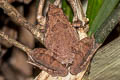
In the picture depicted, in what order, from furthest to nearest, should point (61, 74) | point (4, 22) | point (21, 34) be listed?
point (21, 34) < point (4, 22) < point (61, 74)

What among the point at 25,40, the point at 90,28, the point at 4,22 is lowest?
the point at 25,40

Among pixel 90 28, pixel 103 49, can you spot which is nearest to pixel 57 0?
pixel 90 28

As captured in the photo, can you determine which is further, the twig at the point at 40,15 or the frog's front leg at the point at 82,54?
the twig at the point at 40,15

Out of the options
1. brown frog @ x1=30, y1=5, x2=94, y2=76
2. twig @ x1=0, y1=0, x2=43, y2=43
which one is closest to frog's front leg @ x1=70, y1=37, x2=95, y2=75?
brown frog @ x1=30, y1=5, x2=94, y2=76

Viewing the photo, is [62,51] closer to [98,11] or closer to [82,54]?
[82,54]

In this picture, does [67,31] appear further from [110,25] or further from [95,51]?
[110,25]

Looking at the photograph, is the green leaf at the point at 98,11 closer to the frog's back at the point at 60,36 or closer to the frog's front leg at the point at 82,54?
the frog's front leg at the point at 82,54

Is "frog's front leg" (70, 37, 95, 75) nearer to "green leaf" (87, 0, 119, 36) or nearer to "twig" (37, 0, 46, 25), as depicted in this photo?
"green leaf" (87, 0, 119, 36)

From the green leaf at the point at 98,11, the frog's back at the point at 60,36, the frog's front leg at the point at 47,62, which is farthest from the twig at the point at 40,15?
the green leaf at the point at 98,11
